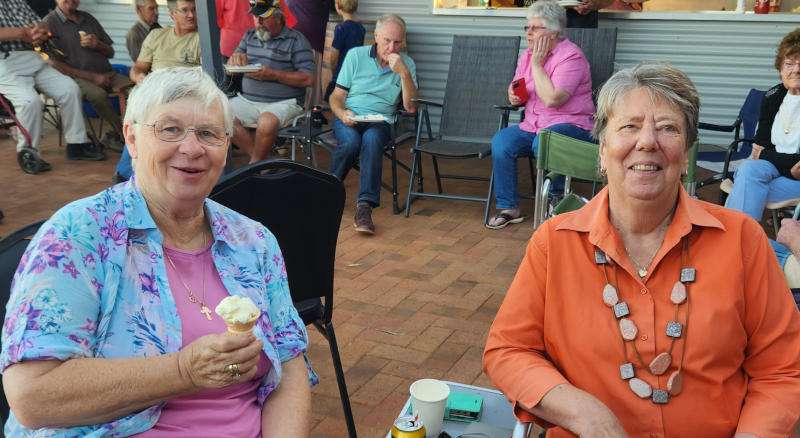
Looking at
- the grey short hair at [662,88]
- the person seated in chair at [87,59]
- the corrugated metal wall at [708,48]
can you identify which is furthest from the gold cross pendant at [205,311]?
the person seated in chair at [87,59]

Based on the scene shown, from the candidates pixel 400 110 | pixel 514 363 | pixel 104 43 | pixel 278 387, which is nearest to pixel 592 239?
pixel 514 363

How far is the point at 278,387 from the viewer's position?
1828 millimetres

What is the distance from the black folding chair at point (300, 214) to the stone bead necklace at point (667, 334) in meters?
0.99

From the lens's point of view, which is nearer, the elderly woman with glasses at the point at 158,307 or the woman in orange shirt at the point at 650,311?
the elderly woman with glasses at the point at 158,307

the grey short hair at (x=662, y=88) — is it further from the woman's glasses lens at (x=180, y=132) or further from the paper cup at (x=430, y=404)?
the woman's glasses lens at (x=180, y=132)

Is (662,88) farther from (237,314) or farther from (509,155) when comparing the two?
(509,155)

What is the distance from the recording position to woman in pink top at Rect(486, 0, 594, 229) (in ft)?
16.8

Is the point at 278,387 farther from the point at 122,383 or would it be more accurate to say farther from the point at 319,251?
the point at 319,251

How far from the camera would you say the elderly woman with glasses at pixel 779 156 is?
13.5 ft

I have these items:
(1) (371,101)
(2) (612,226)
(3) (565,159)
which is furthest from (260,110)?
(2) (612,226)

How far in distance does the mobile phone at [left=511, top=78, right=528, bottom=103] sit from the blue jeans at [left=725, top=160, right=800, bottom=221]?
1687 millimetres

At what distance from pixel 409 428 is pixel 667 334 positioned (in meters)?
0.64

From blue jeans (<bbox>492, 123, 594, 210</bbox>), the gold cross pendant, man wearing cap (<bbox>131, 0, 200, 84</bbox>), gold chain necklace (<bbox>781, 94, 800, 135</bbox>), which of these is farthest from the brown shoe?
the gold cross pendant

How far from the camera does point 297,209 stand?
7.74 ft
